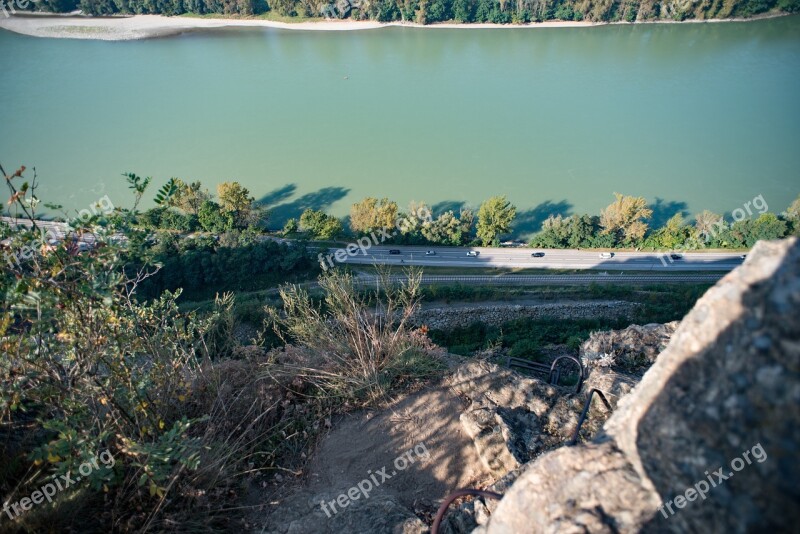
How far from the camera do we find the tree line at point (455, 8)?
159ft

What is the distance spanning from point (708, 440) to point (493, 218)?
21776mm

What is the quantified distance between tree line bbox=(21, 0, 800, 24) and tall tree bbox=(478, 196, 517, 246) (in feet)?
116

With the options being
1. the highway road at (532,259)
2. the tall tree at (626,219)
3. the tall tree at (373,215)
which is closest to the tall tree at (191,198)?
the highway road at (532,259)

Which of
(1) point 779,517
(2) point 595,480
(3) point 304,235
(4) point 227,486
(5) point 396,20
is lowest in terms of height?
(3) point 304,235

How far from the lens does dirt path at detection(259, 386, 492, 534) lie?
510 centimetres

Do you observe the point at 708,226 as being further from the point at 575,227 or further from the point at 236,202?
the point at 236,202

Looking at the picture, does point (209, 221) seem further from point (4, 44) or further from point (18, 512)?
point (4, 44)

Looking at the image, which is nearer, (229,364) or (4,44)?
(229,364)

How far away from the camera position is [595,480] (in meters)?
3.19

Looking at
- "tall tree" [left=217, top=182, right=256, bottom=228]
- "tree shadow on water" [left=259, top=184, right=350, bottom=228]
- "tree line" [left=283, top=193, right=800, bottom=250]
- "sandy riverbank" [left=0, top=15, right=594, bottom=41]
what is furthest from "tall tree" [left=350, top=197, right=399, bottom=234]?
"sandy riverbank" [left=0, top=15, right=594, bottom=41]

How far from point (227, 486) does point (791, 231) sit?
27009 mm

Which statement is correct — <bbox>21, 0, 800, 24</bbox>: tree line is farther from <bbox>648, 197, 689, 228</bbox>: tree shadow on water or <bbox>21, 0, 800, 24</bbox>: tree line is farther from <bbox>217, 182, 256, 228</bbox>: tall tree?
→ <bbox>217, 182, 256, 228</bbox>: tall tree

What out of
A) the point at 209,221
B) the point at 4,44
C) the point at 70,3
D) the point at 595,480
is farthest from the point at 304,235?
the point at 70,3

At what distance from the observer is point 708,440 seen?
2.66m
